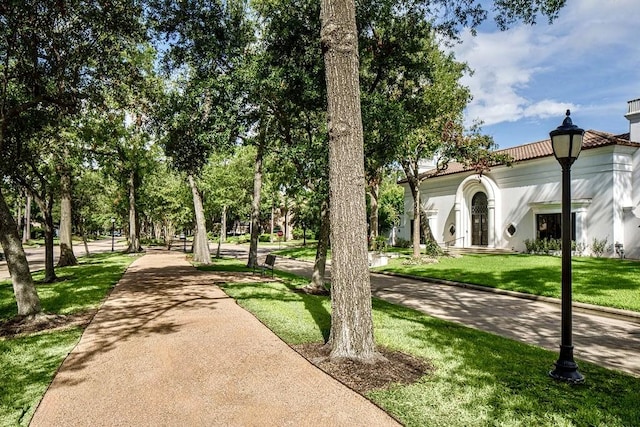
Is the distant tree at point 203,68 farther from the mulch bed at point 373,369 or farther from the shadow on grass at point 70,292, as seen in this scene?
the mulch bed at point 373,369

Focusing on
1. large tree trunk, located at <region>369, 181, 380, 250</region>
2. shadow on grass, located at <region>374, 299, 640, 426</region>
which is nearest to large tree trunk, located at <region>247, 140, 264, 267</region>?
large tree trunk, located at <region>369, 181, 380, 250</region>

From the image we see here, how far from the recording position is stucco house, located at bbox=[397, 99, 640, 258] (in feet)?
70.5

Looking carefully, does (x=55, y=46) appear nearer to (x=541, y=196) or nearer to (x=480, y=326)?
(x=480, y=326)

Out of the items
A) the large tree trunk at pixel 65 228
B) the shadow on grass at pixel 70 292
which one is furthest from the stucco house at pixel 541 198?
the large tree trunk at pixel 65 228

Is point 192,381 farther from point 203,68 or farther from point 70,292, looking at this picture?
point 203,68

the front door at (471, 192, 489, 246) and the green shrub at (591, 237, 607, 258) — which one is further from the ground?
the front door at (471, 192, 489, 246)

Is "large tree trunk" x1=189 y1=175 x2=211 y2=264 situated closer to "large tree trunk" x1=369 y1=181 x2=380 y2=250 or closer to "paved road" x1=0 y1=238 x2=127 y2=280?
"paved road" x1=0 y1=238 x2=127 y2=280

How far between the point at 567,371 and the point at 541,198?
22.5 meters

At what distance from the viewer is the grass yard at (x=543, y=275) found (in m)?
11.6

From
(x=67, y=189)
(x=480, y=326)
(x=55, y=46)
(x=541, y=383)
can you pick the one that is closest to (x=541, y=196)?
(x=480, y=326)

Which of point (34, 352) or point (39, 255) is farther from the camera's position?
point (39, 255)

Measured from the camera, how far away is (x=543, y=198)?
24.7 metres

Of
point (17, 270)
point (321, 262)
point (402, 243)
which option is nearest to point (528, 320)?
point (321, 262)

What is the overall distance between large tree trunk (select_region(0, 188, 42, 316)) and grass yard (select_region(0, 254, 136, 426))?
93 centimetres
